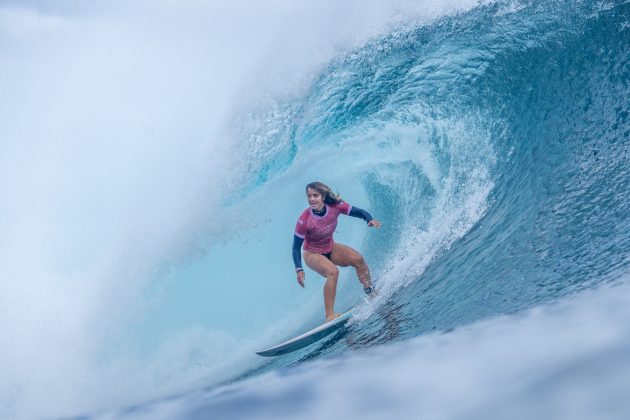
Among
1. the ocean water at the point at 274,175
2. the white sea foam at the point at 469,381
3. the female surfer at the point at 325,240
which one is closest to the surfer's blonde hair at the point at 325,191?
the female surfer at the point at 325,240

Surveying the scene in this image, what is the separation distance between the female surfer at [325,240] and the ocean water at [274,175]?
1.19 feet

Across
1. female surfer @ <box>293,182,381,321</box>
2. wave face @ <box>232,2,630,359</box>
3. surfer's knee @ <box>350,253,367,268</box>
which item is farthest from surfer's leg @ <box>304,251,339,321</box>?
wave face @ <box>232,2,630,359</box>

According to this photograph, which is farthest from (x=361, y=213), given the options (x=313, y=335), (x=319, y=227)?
(x=313, y=335)

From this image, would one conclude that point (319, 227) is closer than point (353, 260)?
Yes

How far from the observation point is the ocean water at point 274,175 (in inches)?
216

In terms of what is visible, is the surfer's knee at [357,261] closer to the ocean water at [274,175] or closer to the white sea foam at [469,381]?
the ocean water at [274,175]

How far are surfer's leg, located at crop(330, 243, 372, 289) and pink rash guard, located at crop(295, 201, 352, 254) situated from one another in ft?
0.26

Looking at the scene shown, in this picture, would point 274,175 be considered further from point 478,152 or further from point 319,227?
point 478,152

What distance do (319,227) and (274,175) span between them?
207cm

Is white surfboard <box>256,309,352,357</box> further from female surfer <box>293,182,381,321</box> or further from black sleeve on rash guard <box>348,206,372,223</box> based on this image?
black sleeve on rash guard <box>348,206,372,223</box>

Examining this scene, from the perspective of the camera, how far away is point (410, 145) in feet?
23.8

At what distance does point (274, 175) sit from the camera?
714 centimetres

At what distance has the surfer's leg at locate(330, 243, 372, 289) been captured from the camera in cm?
540

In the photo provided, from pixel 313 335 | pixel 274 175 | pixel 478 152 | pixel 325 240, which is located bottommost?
pixel 313 335
